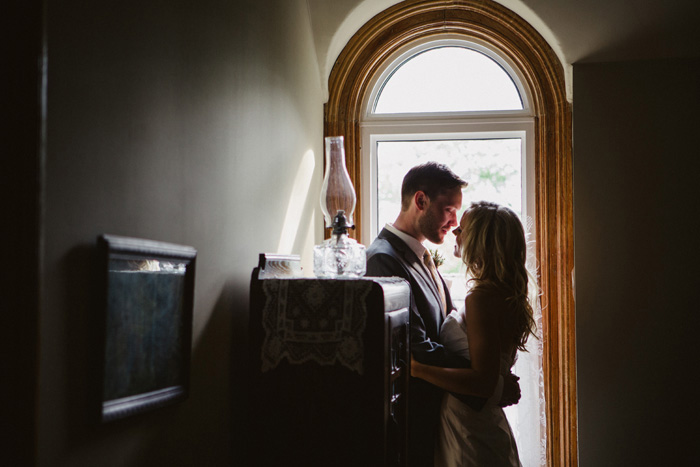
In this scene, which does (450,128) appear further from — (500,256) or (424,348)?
(424,348)

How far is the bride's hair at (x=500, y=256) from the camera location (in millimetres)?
2184

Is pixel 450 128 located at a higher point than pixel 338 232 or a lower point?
higher

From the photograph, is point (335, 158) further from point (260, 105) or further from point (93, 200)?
point (93, 200)

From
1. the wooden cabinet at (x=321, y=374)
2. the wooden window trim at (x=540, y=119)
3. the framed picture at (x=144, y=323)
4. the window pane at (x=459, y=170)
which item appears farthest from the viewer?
the window pane at (x=459, y=170)

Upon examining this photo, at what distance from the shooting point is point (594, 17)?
321cm

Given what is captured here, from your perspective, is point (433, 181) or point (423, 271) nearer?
point (423, 271)

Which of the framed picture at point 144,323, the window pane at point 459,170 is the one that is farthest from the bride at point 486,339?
the window pane at point 459,170

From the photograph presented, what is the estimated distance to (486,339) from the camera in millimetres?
2105

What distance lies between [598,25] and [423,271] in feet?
5.99

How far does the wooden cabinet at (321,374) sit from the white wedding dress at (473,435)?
61 centimetres

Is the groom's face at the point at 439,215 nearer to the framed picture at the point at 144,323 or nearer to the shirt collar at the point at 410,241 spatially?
the shirt collar at the point at 410,241

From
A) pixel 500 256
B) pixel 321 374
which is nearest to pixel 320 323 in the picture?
pixel 321 374

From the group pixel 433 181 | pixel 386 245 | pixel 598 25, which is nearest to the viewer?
pixel 386 245

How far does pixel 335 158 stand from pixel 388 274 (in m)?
0.70
